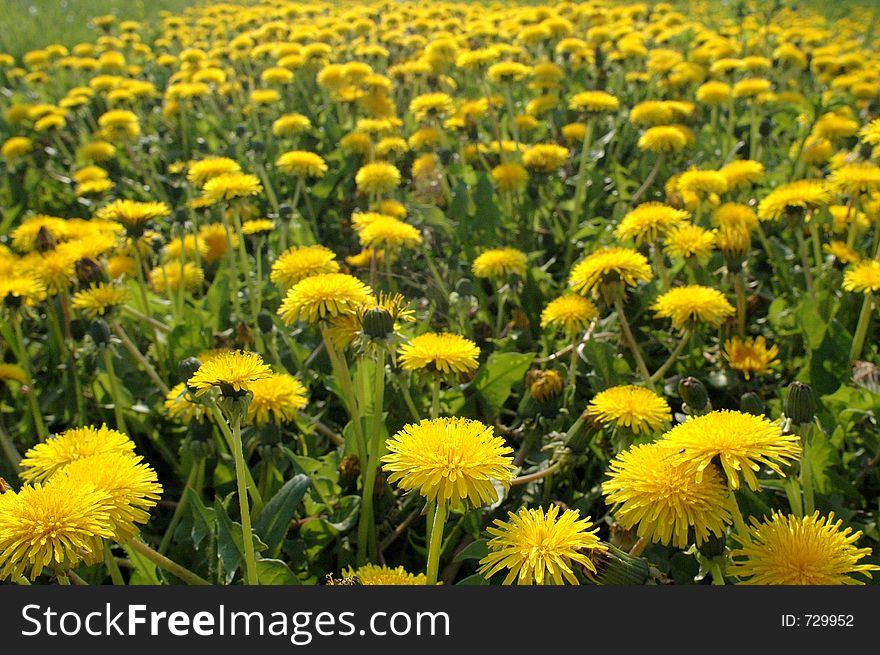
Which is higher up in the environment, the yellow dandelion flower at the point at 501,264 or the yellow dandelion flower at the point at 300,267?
the yellow dandelion flower at the point at 501,264

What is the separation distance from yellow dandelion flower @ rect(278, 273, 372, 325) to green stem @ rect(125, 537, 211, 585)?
0.57m

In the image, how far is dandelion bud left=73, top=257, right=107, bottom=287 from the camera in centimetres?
224

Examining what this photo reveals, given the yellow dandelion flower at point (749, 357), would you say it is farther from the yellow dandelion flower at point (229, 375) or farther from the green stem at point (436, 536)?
the yellow dandelion flower at point (229, 375)

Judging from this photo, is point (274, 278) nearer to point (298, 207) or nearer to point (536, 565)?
point (536, 565)

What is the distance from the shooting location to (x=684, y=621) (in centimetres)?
127

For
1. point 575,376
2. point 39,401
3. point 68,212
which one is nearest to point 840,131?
point 575,376

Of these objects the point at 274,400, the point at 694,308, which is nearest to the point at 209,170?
the point at 274,400

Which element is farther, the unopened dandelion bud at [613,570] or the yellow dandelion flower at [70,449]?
the yellow dandelion flower at [70,449]

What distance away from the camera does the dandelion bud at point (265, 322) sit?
90.4 inches

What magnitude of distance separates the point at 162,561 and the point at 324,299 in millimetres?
647

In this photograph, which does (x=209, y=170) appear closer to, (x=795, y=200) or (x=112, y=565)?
(x=112, y=565)

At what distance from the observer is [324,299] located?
169 centimetres

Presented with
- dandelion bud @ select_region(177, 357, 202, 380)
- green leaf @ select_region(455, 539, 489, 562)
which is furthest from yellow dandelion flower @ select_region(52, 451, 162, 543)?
green leaf @ select_region(455, 539, 489, 562)

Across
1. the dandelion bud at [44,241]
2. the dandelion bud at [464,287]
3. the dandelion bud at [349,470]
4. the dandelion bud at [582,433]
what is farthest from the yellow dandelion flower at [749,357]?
the dandelion bud at [44,241]
